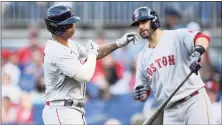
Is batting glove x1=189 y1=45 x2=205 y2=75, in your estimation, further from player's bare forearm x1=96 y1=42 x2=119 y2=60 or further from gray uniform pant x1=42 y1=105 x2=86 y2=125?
gray uniform pant x1=42 y1=105 x2=86 y2=125

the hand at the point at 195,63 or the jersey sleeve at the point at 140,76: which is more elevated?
the hand at the point at 195,63

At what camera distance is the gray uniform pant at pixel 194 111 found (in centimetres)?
704

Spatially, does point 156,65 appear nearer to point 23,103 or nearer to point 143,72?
point 143,72

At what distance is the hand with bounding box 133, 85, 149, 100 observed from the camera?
7384 millimetres

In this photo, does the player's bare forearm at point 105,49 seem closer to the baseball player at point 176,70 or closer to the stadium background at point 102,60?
the baseball player at point 176,70

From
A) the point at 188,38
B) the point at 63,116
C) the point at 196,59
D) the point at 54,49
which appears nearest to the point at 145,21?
the point at 188,38

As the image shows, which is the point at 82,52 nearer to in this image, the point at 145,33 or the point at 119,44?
the point at 119,44

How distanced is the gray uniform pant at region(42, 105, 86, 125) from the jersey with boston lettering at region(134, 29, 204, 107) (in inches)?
46.2

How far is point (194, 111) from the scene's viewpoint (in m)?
7.04

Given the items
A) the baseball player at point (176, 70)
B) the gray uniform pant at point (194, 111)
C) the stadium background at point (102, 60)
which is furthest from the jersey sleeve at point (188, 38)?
the stadium background at point (102, 60)

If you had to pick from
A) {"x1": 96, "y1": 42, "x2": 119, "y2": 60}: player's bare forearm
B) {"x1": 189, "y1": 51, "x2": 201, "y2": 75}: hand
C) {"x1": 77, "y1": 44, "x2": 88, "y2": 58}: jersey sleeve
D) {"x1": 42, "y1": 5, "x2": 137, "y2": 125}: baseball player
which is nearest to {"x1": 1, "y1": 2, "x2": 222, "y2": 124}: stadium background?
{"x1": 96, "y1": 42, "x2": 119, "y2": 60}: player's bare forearm

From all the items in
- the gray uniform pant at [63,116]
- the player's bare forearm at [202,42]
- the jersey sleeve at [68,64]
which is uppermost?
the player's bare forearm at [202,42]

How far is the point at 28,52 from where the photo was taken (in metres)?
12.6

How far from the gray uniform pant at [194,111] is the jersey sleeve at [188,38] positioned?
0.45m
